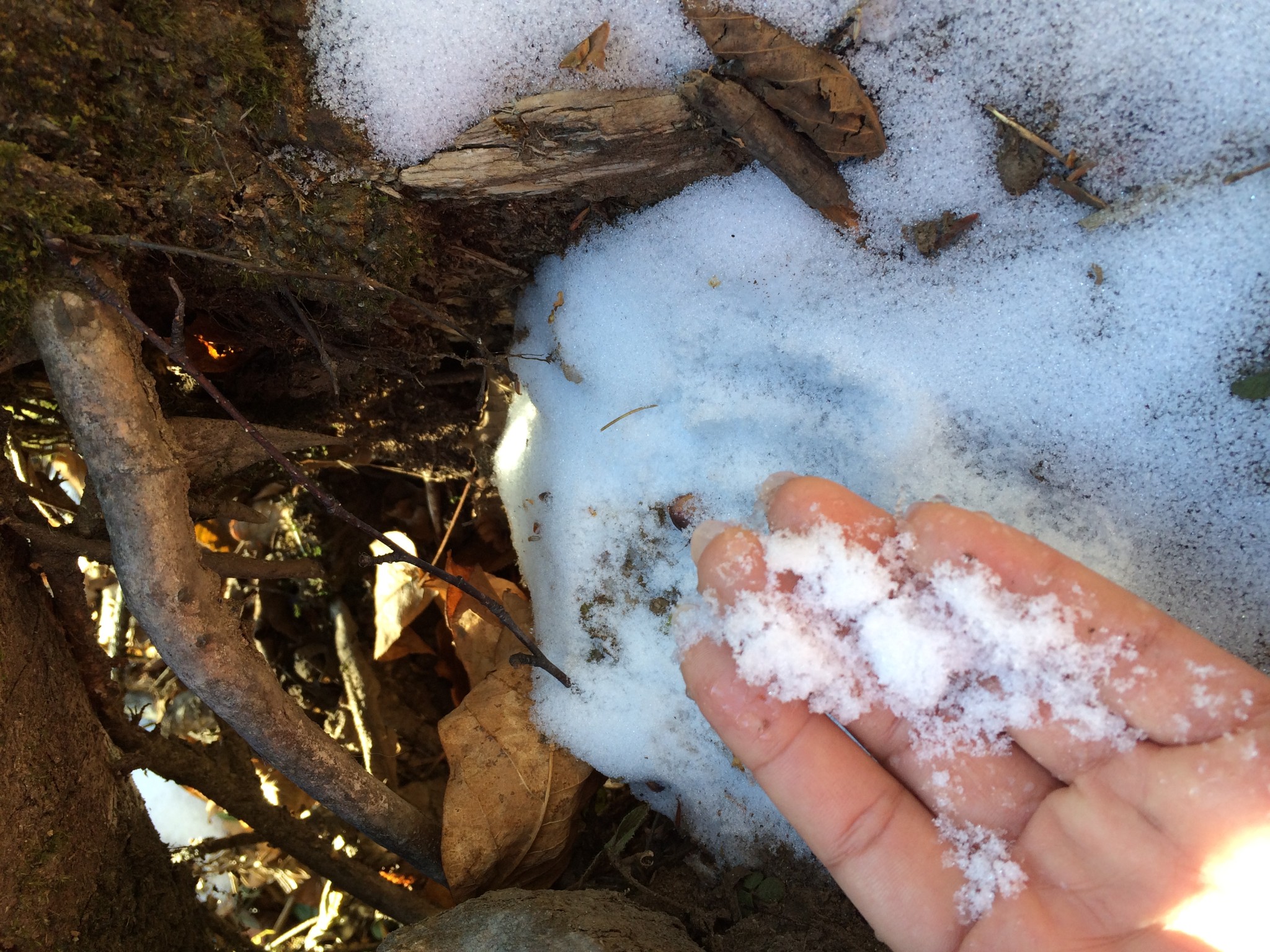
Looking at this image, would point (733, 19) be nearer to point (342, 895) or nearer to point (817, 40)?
point (817, 40)

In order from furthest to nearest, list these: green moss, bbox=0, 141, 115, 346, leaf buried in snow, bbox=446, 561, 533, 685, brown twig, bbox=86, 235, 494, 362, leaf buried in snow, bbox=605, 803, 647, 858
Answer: leaf buried in snow, bbox=446, 561, 533, 685, leaf buried in snow, bbox=605, 803, 647, 858, brown twig, bbox=86, 235, 494, 362, green moss, bbox=0, 141, 115, 346

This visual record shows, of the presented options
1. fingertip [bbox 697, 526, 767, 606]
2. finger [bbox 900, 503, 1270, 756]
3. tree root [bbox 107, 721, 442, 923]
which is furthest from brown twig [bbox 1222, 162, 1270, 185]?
tree root [bbox 107, 721, 442, 923]

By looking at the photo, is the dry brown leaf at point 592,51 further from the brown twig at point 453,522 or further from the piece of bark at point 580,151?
the brown twig at point 453,522

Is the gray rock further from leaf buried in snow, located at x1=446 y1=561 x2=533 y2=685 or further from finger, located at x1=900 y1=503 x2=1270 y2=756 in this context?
finger, located at x1=900 y1=503 x2=1270 y2=756

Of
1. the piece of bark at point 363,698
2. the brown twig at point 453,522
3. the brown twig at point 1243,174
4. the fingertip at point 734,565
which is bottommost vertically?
the piece of bark at point 363,698

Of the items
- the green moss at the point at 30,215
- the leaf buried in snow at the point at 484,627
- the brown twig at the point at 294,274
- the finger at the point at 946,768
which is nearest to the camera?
the green moss at the point at 30,215

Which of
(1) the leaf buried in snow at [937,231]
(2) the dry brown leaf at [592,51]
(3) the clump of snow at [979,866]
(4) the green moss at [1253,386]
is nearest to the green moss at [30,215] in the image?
(2) the dry brown leaf at [592,51]

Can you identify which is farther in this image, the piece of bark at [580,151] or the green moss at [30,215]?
the piece of bark at [580,151]
